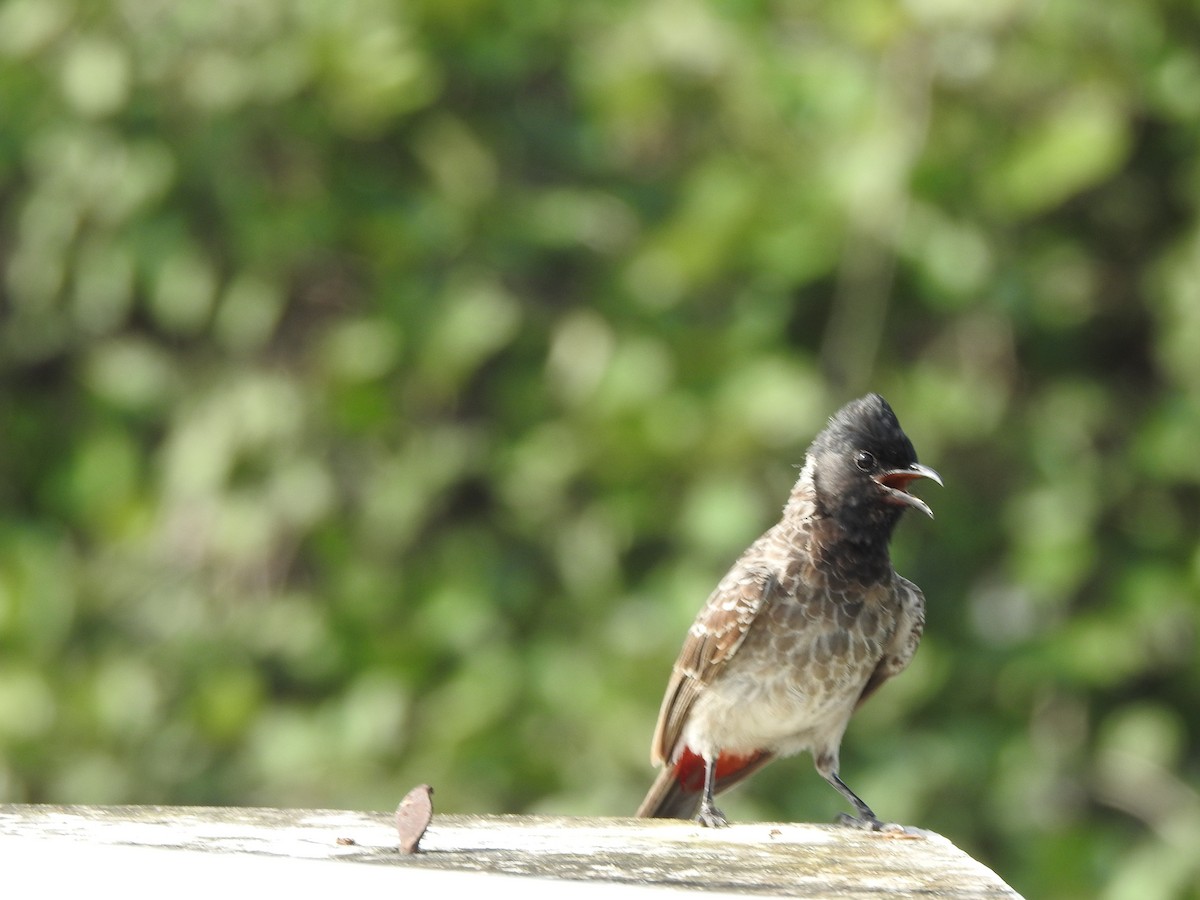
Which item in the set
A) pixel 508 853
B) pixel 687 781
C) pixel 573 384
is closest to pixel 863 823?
pixel 687 781

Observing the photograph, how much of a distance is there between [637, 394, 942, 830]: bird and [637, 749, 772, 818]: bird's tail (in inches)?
3.3

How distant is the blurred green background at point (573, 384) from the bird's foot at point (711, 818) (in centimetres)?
99

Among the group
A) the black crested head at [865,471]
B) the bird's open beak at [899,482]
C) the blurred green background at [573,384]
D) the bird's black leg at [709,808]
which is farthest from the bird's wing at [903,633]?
the blurred green background at [573,384]

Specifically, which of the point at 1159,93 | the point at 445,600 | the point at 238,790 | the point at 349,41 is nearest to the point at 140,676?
the point at 238,790

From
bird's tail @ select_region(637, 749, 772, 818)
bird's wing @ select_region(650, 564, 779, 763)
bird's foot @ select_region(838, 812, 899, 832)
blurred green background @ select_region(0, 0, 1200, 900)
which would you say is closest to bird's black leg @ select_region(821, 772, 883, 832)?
bird's foot @ select_region(838, 812, 899, 832)

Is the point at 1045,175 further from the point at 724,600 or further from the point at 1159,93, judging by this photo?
the point at 724,600

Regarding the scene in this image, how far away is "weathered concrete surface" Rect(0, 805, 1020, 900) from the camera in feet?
6.31

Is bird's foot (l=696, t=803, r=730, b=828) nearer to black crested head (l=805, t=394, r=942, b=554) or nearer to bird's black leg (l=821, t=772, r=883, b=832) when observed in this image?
bird's black leg (l=821, t=772, r=883, b=832)

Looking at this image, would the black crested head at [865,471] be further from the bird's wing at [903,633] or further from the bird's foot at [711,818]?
the bird's foot at [711,818]

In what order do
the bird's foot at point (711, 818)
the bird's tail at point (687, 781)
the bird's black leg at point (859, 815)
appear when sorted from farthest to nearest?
the bird's tail at point (687, 781)
the bird's black leg at point (859, 815)
the bird's foot at point (711, 818)

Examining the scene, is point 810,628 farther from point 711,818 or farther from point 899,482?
point 711,818

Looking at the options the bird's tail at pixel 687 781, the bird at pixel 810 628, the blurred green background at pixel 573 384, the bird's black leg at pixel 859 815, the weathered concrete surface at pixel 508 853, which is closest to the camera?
the weathered concrete surface at pixel 508 853

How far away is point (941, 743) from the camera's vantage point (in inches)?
169

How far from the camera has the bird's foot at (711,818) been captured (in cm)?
287
